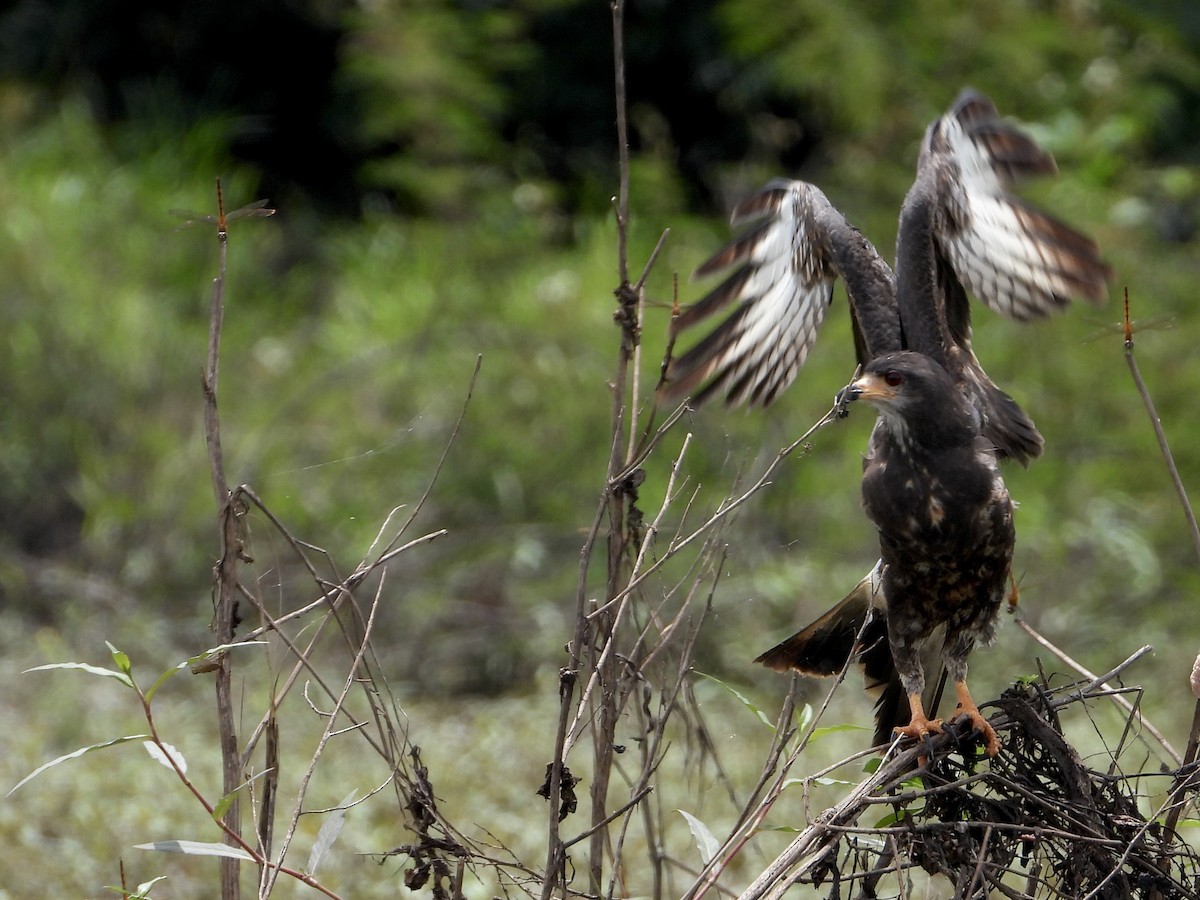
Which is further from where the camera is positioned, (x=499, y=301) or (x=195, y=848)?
Result: (x=499, y=301)

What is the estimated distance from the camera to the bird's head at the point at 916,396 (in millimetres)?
3029

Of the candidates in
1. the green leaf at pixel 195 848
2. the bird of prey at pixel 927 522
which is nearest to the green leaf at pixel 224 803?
the green leaf at pixel 195 848

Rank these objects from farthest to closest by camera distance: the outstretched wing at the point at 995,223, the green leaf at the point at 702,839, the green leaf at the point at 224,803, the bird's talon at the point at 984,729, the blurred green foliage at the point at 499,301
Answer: the blurred green foliage at the point at 499,301, the outstretched wing at the point at 995,223, the bird's talon at the point at 984,729, the green leaf at the point at 702,839, the green leaf at the point at 224,803

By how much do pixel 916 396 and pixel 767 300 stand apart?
2.63 ft

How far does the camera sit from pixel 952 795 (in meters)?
2.46

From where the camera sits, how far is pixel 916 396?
304cm

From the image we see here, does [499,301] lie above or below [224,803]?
below

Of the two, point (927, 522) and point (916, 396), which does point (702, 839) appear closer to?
point (927, 522)

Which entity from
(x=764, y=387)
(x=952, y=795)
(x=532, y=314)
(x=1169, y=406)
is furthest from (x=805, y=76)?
(x=952, y=795)

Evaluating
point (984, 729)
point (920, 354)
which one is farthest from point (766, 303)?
point (984, 729)

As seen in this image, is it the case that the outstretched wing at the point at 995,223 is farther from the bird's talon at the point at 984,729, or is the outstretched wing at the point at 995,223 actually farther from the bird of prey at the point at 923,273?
the bird's talon at the point at 984,729

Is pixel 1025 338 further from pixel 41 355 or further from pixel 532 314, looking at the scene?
pixel 41 355

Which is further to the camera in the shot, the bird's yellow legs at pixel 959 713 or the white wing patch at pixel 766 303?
the white wing patch at pixel 766 303

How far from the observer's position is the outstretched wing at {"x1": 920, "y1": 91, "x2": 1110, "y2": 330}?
3432 millimetres
